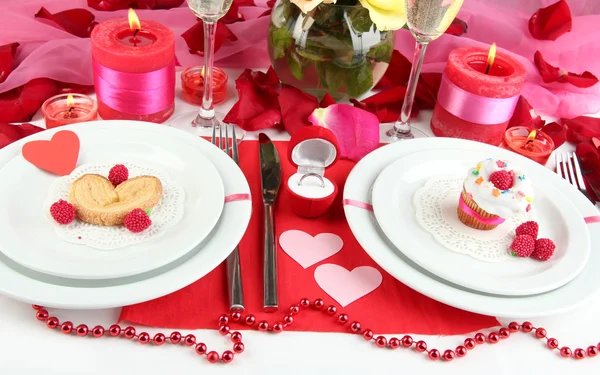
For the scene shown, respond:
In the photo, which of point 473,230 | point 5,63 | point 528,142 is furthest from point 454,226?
point 5,63

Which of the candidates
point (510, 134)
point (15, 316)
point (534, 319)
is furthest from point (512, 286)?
point (15, 316)

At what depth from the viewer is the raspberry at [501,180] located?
2.71 ft

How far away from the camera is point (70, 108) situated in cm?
104

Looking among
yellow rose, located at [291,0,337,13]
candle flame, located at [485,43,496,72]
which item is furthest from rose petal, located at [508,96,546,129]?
yellow rose, located at [291,0,337,13]

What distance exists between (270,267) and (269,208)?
121 millimetres

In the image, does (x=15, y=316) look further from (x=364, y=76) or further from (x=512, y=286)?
(x=364, y=76)

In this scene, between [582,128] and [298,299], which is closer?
[298,299]

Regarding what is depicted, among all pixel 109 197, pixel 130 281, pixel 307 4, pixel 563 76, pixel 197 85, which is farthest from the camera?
pixel 563 76

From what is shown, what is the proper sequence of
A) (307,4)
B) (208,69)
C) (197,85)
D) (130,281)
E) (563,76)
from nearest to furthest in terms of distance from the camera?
(130,281) < (307,4) < (208,69) < (197,85) < (563,76)

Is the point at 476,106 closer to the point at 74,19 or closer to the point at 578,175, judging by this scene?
the point at 578,175

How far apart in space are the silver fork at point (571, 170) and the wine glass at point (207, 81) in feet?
1.80

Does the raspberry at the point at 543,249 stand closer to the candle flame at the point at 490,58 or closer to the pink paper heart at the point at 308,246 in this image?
the pink paper heart at the point at 308,246

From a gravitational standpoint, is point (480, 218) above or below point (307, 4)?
below

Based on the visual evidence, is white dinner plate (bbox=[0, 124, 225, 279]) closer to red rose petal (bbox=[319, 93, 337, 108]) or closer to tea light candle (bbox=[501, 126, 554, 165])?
red rose petal (bbox=[319, 93, 337, 108])
